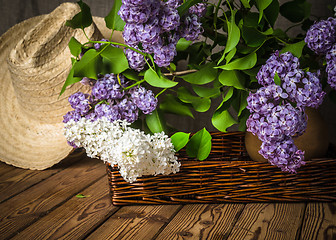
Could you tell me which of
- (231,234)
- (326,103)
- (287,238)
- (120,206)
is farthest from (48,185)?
(326,103)

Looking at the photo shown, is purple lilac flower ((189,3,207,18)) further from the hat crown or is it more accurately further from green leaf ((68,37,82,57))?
the hat crown

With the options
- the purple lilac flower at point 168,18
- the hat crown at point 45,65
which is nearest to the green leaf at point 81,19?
the purple lilac flower at point 168,18

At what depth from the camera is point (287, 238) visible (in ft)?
2.77

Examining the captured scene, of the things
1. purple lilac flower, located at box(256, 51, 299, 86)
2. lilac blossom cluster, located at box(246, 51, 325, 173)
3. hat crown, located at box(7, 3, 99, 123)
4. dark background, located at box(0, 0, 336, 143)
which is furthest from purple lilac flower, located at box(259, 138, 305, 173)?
hat crown, located at box(7, 3, 99, 123)

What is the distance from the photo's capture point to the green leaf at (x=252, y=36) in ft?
2.84

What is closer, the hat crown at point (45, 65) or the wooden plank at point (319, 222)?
the wooden plank at point (319, 222)

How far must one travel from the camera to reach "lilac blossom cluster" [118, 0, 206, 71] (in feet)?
2.49

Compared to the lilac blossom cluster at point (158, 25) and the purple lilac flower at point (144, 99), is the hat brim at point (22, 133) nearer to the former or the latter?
the purple lilac flower at point (144, 99)

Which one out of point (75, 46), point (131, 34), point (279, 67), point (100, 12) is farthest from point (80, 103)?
point (100, 12)

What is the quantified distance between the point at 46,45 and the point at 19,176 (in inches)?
17.6

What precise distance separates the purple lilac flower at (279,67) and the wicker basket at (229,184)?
239mm

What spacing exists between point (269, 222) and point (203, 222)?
15cm

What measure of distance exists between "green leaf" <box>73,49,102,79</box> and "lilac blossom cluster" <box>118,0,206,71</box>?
0.14 meters

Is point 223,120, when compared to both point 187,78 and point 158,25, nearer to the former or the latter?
point 187,78
